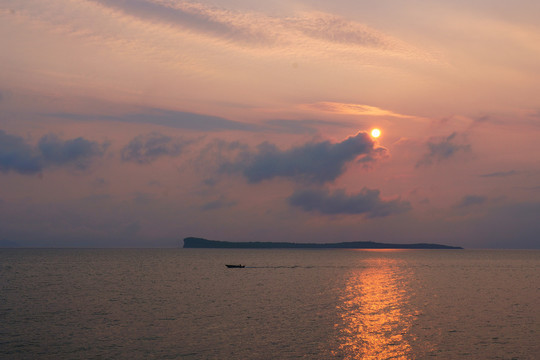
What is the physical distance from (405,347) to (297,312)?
88.4 feet

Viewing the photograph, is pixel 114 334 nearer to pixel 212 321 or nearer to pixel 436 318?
pixel 212 321

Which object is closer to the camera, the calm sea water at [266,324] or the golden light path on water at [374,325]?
the calm sea water at [266,324]

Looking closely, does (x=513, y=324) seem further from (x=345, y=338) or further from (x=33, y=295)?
(x=33, y=295)

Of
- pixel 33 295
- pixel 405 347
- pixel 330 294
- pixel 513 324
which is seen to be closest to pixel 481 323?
pixel 513 324

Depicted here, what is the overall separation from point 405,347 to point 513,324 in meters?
22.2

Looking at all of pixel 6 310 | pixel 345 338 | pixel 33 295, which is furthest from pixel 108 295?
pixel 345 338

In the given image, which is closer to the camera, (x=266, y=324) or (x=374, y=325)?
(x=266, y=324)

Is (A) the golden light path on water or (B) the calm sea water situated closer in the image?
(B) the calm sea water

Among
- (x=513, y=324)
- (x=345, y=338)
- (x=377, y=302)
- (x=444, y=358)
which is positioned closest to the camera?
(x=444, y=358)

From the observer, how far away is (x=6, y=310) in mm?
79375

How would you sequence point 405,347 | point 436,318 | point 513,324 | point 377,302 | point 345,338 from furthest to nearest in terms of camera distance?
1. point 377,302
2. point 436,318
3. point 513,324
4. point 345,338
5. point 405,347

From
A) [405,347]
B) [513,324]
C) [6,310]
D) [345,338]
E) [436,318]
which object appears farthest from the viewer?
[6,310]

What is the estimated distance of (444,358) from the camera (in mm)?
50031

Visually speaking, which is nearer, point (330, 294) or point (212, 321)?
point (212, 321)
